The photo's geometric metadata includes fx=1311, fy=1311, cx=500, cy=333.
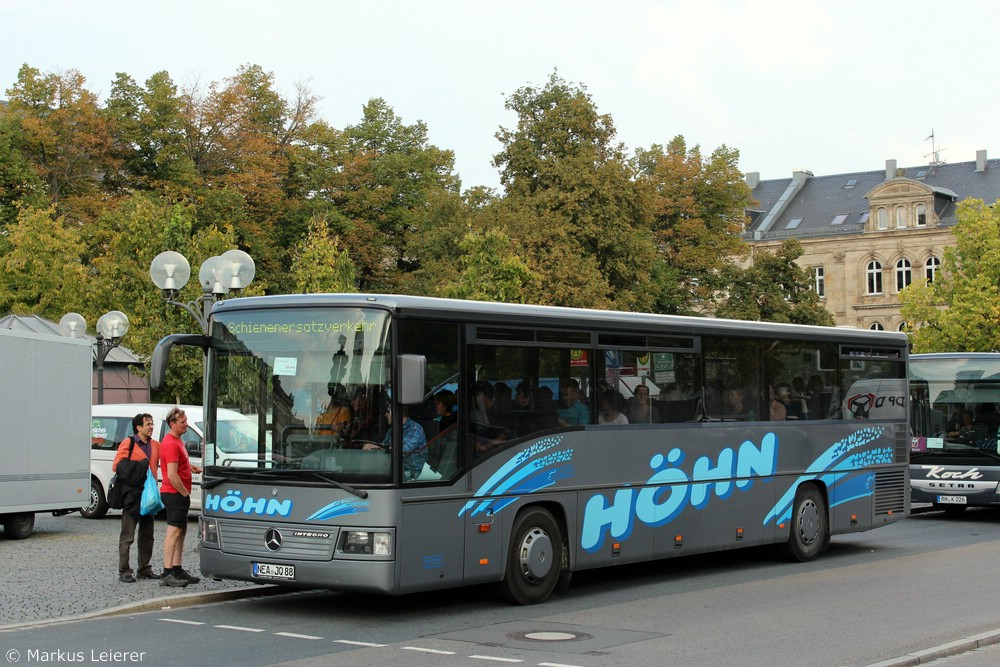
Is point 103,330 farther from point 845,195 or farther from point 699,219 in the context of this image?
point 845,195

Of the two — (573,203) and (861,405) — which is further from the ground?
(573,203)

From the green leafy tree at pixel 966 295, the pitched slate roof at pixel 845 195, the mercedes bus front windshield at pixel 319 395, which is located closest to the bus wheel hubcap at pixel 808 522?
the mercedes bus front windshield at pixel 319 395

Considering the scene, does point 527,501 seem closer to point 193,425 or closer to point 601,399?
point 601,399

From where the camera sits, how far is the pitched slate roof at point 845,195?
87.6 metres

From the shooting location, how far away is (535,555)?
12.5 metres

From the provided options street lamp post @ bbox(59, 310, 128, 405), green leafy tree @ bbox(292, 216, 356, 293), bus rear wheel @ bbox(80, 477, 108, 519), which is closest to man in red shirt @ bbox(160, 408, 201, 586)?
bus rear wheel @ bbox(80, 477, 108, 519)

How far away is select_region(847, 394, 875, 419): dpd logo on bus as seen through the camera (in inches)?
687

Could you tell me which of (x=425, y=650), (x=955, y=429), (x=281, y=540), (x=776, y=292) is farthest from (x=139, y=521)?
(x=776, y=292)

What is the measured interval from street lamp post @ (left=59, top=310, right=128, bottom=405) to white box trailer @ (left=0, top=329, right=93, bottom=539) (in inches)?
262

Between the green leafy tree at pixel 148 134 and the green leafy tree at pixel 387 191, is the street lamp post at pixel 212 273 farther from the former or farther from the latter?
the green leafy tree at pixel 387 191

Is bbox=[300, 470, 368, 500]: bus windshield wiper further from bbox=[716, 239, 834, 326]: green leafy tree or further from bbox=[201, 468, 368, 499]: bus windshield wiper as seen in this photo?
bbox=[716, 239, 834, 326]: green leafy tree

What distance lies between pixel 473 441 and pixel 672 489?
11.0ft

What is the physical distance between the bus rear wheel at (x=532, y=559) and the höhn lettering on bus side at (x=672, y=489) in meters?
0.50

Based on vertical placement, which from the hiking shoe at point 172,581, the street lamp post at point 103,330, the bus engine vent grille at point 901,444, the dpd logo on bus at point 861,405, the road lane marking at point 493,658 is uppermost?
the street lamp post at point 103,330
